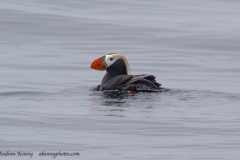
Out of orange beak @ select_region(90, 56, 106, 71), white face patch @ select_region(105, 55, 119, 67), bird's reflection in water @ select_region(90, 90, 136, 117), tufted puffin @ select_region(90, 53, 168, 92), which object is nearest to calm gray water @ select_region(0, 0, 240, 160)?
bird's reflection in water @ select_region(90, 90, 136, 117)

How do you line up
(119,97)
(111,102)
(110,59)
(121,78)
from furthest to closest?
(110,59)
(121,78)
(119,97)
(111,102)

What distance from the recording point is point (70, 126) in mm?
10242

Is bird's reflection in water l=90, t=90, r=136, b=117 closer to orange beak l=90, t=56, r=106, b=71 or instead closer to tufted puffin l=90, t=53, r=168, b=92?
tufted puffin l=90, t=53, r=168, b=92

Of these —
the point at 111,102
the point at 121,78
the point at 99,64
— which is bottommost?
the point at 111,102

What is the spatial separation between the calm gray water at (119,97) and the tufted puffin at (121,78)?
0.18 m

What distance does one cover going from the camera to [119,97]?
12.2m

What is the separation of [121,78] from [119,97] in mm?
563

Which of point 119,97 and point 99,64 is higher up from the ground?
point 99,64

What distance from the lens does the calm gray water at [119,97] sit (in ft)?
30.7

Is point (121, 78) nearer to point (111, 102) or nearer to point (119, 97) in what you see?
point (119, 97)

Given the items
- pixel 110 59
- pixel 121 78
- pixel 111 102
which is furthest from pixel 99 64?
pixel 111 102

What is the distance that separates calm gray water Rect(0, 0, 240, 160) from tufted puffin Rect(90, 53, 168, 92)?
0.18m

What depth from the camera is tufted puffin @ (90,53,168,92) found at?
1232 cm

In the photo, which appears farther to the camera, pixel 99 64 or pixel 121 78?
pixel 99 64
